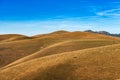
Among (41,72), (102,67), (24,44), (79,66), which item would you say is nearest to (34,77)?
(41,72)

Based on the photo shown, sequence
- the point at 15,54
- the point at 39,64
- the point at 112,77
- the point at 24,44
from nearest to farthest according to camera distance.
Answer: the point at 112,77 < the point at 39,64 < the point at 15,54 < the point at 24,44

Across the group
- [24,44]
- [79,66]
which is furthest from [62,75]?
[24,44]

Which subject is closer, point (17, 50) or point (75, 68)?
point (75, 68)

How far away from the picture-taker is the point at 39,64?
4828 cm

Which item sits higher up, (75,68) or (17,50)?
(17,50)

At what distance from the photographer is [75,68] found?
42656 millimetres

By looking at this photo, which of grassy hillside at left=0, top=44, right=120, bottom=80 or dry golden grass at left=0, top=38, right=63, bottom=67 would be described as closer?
grassy hillside at left=0, top=44, right=120, bottom=80

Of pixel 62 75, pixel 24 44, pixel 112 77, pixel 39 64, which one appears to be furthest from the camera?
pixel 24 44

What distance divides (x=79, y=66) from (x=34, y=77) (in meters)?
6.94

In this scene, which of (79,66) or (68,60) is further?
(68,60)

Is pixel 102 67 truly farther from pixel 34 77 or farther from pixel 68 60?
pixel 34 77

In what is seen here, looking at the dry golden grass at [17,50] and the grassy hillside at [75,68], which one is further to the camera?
the dry golden grass at [17,50]

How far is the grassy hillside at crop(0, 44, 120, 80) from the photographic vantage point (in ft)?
131

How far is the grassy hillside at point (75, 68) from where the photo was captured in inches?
1574
